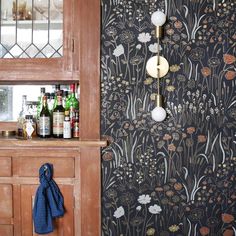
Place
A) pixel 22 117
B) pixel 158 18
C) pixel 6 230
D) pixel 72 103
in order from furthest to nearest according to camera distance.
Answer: pixel 22 117, pixel 72 103, pixel 6 230, pixel 158 18

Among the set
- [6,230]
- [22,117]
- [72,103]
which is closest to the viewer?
[6,230]

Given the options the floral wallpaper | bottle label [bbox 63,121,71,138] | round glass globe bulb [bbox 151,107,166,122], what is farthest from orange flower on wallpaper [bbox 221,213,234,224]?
bottle label [bbox 63,121,71,138]

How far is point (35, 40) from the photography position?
1.72 m

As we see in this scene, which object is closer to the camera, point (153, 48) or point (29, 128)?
point (153, 48)

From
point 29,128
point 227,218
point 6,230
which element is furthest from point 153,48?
point 6,230

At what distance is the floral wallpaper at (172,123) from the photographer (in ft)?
5.42

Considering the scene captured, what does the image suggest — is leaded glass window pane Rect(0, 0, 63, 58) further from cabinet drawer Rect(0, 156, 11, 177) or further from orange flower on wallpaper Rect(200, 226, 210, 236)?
orange flower on wallpaper Rect(200, 226, 210, 236)

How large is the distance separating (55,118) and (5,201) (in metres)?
0.51

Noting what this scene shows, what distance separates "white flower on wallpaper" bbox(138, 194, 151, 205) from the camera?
168 centimetres

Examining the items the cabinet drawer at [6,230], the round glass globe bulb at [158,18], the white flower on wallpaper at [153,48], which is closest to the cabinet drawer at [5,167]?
the cabinet drawer at [6,230]

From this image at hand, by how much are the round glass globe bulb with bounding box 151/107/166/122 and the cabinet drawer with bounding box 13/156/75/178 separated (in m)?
0.48

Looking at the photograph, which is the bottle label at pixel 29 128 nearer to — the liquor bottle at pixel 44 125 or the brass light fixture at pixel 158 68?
the liquor bottle at pixel 44 125

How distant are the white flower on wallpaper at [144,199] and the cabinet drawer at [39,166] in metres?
0.37

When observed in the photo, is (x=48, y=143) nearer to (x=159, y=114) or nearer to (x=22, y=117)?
(x=22, y=117)
